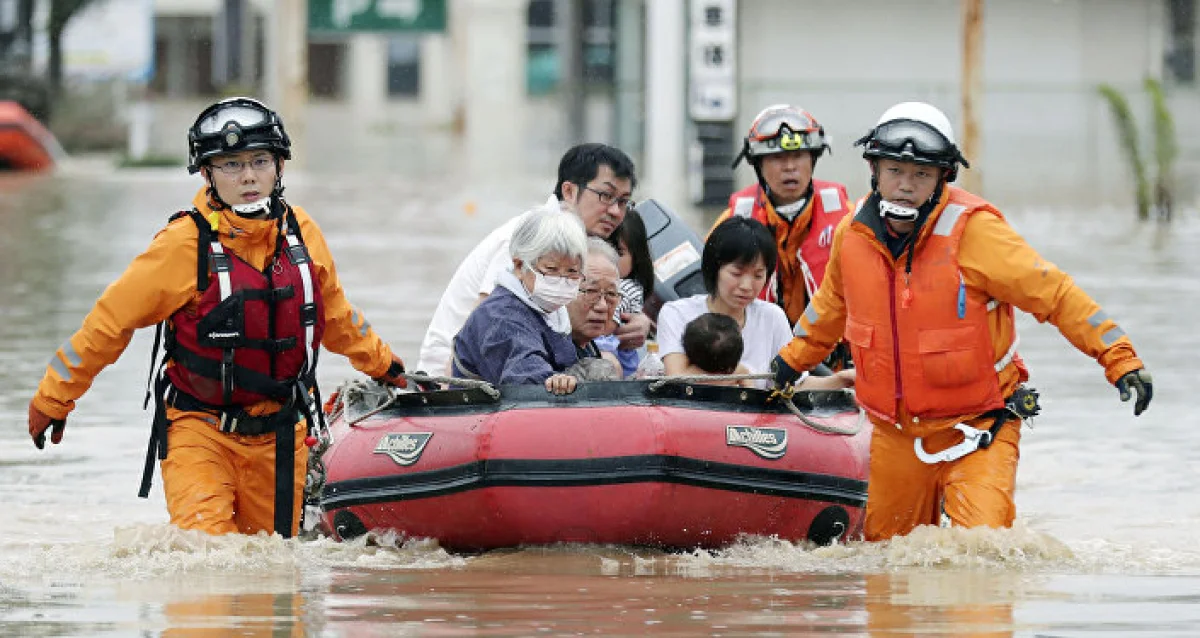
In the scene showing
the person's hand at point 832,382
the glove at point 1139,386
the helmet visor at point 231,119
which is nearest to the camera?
the glove at point 1139,386

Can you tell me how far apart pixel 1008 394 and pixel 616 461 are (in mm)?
1320

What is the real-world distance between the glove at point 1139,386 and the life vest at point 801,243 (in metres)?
2.54

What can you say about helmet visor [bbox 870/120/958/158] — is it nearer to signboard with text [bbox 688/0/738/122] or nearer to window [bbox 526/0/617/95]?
signboard with text [bbox 688/0/738/122]

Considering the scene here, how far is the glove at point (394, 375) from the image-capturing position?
802 centimetres

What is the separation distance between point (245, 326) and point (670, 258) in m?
2.99

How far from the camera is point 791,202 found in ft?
32.0

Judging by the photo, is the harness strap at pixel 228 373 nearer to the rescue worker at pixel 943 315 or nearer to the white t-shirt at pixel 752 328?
the white t-shirt at pixel 752 328

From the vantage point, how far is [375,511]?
8.14 metres

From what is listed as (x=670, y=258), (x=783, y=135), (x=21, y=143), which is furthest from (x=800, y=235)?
(x=21, y=143)

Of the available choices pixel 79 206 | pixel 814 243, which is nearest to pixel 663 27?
pixel 79 206

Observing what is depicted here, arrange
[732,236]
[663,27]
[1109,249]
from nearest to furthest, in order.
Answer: [732,236], [1109,249], [663,27]

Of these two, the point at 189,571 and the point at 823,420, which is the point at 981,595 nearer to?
the point at 823,420

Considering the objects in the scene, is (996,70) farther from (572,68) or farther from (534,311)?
(534,311)

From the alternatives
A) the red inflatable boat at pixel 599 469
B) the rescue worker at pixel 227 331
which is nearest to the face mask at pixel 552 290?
the red inflatable boat at pixel 599 469
